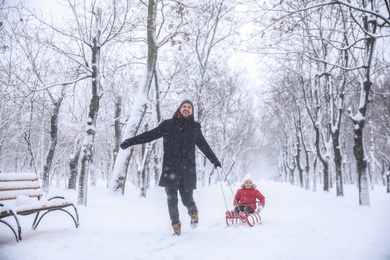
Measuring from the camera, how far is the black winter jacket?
4.40 m

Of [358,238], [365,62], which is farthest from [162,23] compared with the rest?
[358,238]

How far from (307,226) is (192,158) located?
2.68 meters

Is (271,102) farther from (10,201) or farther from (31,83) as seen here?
(10,201)

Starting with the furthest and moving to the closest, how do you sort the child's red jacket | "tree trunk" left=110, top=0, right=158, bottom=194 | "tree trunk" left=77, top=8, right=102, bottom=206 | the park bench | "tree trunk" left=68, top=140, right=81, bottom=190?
"tree trunk" left=68, top=140, right=81, bottom=190 → "tree trunk" left=110, top=0, right=158, bottom=194 → "tree trunk" left=77, top=8, right=102, bottom=206 → the child's red jacket → the park bench

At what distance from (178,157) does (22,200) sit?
96.1 inches

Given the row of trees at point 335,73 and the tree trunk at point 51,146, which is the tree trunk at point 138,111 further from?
the tree trunk at point 51,146

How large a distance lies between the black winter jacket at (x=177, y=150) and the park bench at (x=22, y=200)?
1.58 meters

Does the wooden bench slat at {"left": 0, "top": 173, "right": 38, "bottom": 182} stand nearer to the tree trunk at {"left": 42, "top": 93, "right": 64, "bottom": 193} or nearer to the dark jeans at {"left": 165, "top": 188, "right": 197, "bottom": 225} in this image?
the dark jeans at {"left": 165, "top": 188, "right": 197, "bottom": 225}

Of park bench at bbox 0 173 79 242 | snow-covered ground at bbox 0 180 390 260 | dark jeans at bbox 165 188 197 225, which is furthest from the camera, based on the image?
dark jeans at bbox 165 188 197 225

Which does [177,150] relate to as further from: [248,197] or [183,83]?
[183,83]

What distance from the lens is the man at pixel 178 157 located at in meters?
4.39

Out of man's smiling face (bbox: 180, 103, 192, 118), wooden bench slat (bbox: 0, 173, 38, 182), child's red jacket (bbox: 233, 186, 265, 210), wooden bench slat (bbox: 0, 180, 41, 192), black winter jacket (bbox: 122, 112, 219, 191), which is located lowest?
child's red jacket (bbox: 233, 186, 265, 210)

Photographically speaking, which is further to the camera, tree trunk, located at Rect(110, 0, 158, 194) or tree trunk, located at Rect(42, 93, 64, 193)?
tree trunk, located at Rect(42, 93, 64, 193)

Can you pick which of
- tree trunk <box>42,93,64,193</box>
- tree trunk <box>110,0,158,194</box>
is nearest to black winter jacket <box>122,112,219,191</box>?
tree trunk <box>110,0,158,194</box>
